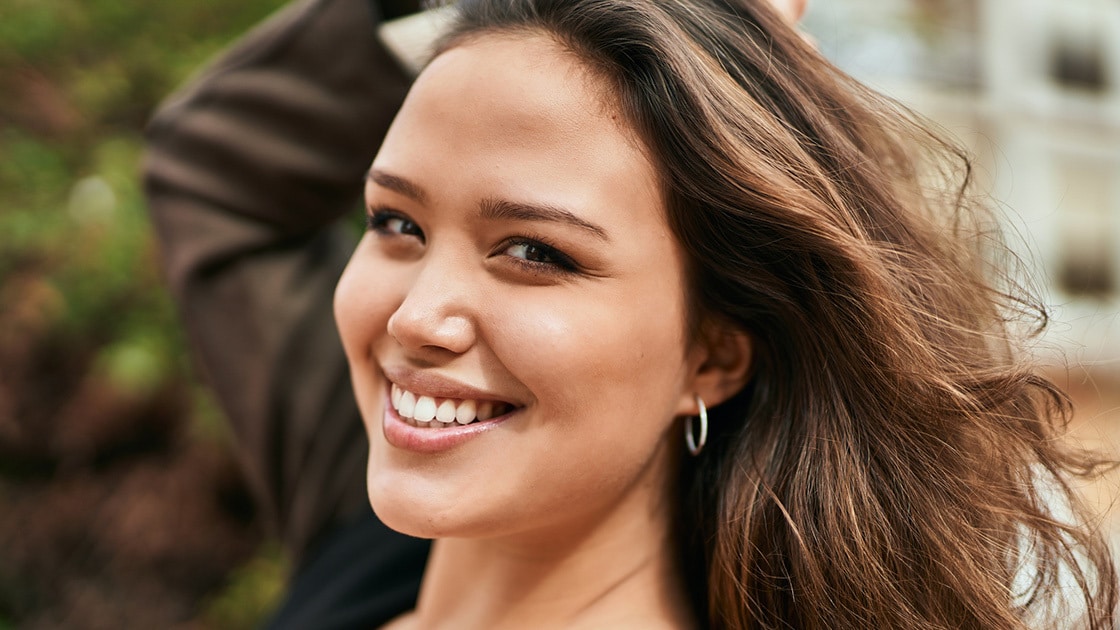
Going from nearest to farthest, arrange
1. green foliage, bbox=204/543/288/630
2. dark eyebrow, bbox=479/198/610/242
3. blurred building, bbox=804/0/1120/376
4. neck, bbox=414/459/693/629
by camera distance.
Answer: dark eyebrow, bbox=479/198/610/242
neck, bbox=414/459/693/629
green foliage, bbox=204/543/288/630
blurred building, bbox=804/0/1120/376

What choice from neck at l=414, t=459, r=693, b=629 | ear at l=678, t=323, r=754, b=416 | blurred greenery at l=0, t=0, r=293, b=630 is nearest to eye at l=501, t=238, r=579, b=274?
ear at l=678, t=323, r=754, b=416

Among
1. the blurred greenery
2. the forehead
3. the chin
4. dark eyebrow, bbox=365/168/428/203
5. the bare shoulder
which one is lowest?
the blurred greenery

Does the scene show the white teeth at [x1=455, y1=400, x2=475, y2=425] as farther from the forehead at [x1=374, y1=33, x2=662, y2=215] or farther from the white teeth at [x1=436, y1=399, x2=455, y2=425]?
the forehead at [x1=374, y1=33, x2=662, y2=215]

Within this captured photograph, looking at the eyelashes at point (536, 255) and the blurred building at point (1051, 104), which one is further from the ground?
the eyelashes at point (536, 255)

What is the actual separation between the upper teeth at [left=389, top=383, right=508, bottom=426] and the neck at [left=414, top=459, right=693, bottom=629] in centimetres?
24

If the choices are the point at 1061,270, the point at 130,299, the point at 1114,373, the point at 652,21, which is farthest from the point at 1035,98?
the point at 652,21

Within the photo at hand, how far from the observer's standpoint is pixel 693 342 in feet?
4.64

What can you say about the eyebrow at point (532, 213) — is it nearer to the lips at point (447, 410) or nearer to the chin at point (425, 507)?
the lips at point (447, 410)

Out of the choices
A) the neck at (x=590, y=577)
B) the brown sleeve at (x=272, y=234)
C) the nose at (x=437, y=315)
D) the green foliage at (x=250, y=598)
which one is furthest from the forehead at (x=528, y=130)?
the green foliage at (x=250, y=598)

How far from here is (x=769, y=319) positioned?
4.70ft

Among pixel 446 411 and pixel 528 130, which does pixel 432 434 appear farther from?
pixel 528 130

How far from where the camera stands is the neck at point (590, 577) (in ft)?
4.88

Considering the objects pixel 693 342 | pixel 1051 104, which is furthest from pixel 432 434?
pixel 1051 104

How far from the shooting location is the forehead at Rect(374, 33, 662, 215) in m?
1.26
